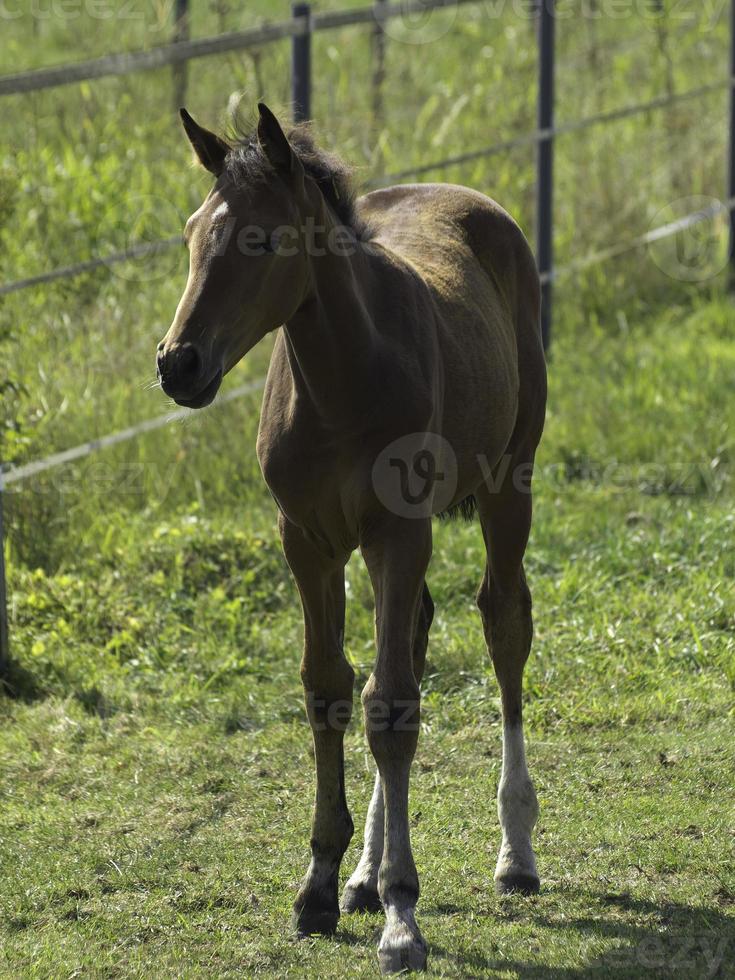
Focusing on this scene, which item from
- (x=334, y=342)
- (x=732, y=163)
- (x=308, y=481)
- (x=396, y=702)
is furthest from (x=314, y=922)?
(x=732, y=163)

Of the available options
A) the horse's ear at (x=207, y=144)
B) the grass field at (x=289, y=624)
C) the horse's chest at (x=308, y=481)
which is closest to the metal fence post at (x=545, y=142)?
the grass field at (x=289, y=624)

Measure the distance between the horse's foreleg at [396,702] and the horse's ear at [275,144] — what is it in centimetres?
89

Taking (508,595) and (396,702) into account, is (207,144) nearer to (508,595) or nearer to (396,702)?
(396,702)

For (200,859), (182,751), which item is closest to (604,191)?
(182,751)

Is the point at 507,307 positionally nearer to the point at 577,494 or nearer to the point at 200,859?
the point at 200,859

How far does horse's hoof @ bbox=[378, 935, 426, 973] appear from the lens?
3.52 m

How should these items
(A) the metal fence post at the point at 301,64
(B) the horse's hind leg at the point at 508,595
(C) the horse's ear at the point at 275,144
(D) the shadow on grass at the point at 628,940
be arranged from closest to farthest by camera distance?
(C) the horse's ear at the point at 275,144
(D) the shadow on grass at the point at 628,940
(B) the horse's hind leg at the point at 508,595
(A) the metal fence post at the point at 301,64

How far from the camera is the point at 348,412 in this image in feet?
12.0

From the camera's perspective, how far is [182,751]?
5.04m

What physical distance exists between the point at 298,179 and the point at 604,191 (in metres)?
6.66

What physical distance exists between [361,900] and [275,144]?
1.99m

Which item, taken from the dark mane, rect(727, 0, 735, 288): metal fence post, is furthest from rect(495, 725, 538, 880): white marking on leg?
rect(727, 0, 735, 288): metal fence post

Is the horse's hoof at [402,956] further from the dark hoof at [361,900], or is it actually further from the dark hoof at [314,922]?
the dark hoof at [361,900]

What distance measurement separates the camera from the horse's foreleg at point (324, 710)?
3863 mm
